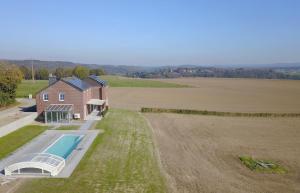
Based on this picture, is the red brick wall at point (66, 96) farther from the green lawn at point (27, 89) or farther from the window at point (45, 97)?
the green lawn at point (27, 89)

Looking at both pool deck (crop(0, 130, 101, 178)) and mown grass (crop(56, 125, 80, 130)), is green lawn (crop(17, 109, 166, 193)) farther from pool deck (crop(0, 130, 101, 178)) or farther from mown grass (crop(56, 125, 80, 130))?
mown grass (crop(56, 125, 80, 130))

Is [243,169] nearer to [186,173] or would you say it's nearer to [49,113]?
[186,173]

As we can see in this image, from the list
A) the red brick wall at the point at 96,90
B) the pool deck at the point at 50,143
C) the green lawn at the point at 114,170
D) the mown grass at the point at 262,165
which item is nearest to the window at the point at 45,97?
the pool deck at the point at 50,143

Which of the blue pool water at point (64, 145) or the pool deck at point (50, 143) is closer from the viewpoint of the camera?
the pool deck at point (50, 143)

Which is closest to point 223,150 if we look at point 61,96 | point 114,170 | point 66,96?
point 114,170

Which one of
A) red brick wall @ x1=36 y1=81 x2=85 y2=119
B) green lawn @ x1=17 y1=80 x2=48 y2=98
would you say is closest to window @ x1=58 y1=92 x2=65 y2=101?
red brick wall @ x1=36 y1=81 x2=85 y2=119

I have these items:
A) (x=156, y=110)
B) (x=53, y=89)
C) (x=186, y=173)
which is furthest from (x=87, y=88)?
(x=186, y=173)

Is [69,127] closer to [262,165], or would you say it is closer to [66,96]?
[66,96]
